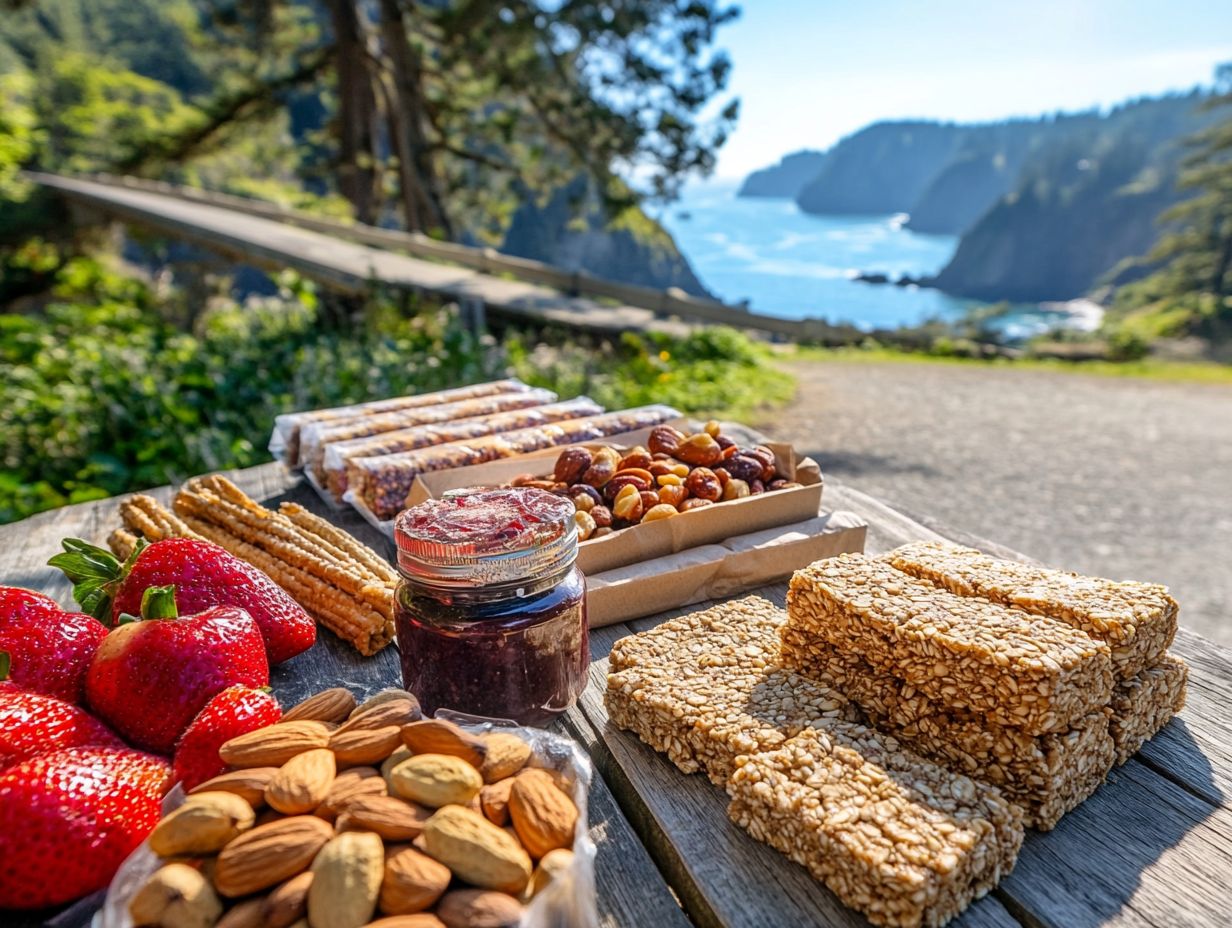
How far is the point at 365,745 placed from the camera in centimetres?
104

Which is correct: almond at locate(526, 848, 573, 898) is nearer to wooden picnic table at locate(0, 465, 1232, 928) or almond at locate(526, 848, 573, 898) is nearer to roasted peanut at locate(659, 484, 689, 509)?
wooden picnic table at locate(0, 465, 1232, 928)

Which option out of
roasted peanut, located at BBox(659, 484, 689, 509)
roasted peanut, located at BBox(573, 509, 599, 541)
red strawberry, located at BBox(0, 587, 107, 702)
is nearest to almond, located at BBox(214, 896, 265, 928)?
red strawberry, located at BBox(0, 587, 107, 702)

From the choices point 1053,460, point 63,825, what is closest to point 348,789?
point 63,825

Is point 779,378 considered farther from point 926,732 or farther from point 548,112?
point 926,732

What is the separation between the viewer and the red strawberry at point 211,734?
3.64 ft

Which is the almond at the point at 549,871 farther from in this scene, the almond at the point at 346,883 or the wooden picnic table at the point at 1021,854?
the wooden picnic table at the point at 1021,854

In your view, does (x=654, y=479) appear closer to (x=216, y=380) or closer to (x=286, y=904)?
(x=286, y=904)

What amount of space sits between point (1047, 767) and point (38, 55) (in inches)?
1797

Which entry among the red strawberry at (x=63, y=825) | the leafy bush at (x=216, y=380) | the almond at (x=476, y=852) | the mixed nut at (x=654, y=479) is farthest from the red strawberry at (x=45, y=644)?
the leafy bush at (x=216, y=380)

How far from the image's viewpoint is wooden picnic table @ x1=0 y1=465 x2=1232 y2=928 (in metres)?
1.10

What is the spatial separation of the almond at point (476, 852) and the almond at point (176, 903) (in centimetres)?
23

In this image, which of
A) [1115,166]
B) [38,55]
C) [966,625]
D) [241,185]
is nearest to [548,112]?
[966,625]

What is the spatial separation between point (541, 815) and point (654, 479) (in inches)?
49.6

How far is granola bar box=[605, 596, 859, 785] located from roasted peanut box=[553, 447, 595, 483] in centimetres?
63
